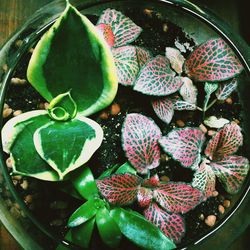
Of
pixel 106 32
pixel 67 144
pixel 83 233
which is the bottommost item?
pixel 83 233

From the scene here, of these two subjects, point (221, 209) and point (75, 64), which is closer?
point (75, 64)

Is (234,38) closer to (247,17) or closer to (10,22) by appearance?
(247,17)

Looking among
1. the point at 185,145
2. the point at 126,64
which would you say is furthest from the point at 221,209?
the point at 126,64

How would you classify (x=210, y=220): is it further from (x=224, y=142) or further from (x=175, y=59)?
(x=175, y=59)

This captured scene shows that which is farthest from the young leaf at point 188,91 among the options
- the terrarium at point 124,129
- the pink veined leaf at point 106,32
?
the pink veined leaf at point 106,32

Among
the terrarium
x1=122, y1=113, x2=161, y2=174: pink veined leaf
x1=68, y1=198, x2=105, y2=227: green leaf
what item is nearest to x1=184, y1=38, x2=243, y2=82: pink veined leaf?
the terrarium

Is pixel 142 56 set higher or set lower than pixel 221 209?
higher
